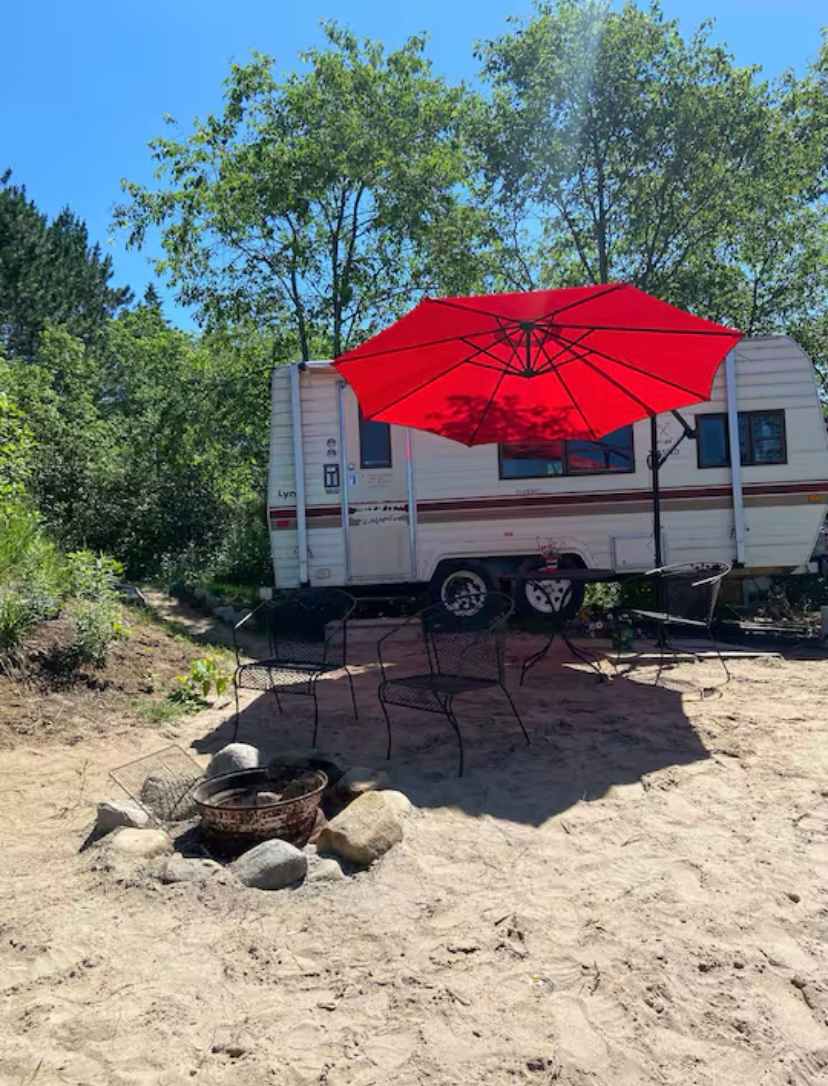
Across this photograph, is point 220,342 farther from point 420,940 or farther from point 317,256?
point 420,940

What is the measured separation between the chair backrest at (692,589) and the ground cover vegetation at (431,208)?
641 centimetres

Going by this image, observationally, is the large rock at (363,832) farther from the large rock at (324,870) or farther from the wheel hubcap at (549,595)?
the wheel hubcap at (549,595)

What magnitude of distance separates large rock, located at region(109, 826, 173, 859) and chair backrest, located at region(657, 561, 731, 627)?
4.12m

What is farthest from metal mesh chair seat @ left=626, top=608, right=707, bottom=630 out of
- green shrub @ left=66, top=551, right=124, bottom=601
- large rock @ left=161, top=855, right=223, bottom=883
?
green shrub @ left=66, top=551, right=124, bottom=601

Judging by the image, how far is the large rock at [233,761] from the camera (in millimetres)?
3965

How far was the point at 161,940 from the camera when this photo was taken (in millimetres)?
2660

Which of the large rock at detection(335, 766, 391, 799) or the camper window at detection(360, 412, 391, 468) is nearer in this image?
the large rock at detection(335, 766, 391, 799)

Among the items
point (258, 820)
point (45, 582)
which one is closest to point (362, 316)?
point (45, 582)

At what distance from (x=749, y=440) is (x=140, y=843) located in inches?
270

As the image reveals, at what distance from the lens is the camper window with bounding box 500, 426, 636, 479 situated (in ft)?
26.7

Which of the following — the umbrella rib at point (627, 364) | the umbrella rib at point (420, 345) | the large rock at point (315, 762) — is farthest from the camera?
the umbrella rib at point (627, 364)

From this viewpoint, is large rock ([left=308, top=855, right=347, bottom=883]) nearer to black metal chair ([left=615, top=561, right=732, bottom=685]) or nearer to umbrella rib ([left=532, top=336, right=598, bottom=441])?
black metal chair ([left=615, top=561, right=732, bottom=685])

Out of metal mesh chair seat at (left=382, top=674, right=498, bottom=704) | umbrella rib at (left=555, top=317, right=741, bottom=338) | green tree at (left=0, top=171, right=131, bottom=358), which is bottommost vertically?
metal mesh chair seat at (left=382, top=674, right=498, bottom=704)

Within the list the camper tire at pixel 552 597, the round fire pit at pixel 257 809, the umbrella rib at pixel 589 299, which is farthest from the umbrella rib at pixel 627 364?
the camper tire at pixel 552 597
